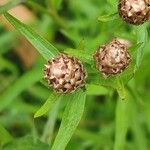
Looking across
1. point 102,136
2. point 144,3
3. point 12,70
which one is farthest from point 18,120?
point 144,3

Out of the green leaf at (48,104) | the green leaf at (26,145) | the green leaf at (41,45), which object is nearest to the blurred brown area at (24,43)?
the green leaf at (26,145)

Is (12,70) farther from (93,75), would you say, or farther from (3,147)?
(93,75)

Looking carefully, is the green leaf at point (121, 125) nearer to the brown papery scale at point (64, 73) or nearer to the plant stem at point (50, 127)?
the plant stem at point (50, 127)

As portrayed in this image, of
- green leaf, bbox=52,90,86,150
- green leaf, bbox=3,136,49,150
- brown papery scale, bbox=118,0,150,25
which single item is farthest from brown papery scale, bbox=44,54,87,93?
green leaf, bbox=3,136,49,150

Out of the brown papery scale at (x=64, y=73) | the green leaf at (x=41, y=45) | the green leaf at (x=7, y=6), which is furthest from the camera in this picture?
the green leaf at (x=7, y=6)

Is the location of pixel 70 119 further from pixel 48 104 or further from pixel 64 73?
pixel 64 73

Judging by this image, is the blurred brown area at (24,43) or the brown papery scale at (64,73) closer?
the brown papery scale at (64,73)

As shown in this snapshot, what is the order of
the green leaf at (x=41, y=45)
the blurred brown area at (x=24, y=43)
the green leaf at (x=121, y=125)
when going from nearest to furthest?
the green leaf at (x=41, y=45)
the green leaf at (x=121, y=125)
the blurred brown area at (x=24, y=43)

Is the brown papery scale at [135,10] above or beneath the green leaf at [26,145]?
above

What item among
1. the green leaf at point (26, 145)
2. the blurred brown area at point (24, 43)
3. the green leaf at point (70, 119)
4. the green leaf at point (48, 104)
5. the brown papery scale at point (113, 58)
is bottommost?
the blurred brown area at point (24, 43)
